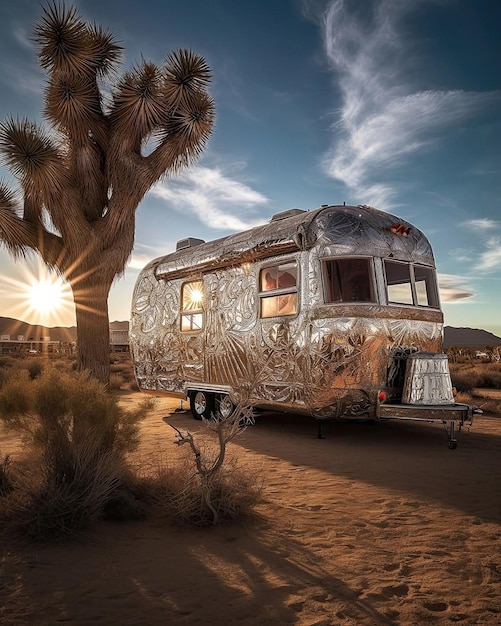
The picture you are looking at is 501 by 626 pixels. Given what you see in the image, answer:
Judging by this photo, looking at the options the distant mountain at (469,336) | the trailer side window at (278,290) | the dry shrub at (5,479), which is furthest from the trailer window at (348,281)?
the distant mountain at (469,336)

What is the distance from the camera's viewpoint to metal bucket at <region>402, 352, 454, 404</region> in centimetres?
766

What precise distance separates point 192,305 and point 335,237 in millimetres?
3879

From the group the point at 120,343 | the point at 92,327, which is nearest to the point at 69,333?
the point at 120,343

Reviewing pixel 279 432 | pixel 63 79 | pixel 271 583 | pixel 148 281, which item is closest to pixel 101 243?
pixel 148 281

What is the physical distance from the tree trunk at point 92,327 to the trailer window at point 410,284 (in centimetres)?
709

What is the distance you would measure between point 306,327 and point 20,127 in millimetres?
8195

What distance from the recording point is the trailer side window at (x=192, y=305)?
10.6 metres

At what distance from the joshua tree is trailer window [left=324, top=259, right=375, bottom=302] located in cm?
Answer: 608

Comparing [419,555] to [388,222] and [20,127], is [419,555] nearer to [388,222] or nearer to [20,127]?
[388,222]

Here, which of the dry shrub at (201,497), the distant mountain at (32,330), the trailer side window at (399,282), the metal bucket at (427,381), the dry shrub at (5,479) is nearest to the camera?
the dry shrub at (201,497)

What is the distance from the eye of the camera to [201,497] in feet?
14.8

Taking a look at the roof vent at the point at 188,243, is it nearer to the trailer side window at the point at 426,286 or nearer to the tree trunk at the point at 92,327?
the tree trunk at the point at 92,327

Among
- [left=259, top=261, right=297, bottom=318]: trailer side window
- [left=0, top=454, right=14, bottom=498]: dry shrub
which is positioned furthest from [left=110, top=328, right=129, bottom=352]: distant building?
[left=0, top=454, right=14, bottom=498]: dry shrub

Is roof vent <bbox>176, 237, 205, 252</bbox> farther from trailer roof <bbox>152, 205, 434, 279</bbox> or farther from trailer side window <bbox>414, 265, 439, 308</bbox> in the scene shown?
trailer side window <bbox>414, 265, 439, 308</bbox>
